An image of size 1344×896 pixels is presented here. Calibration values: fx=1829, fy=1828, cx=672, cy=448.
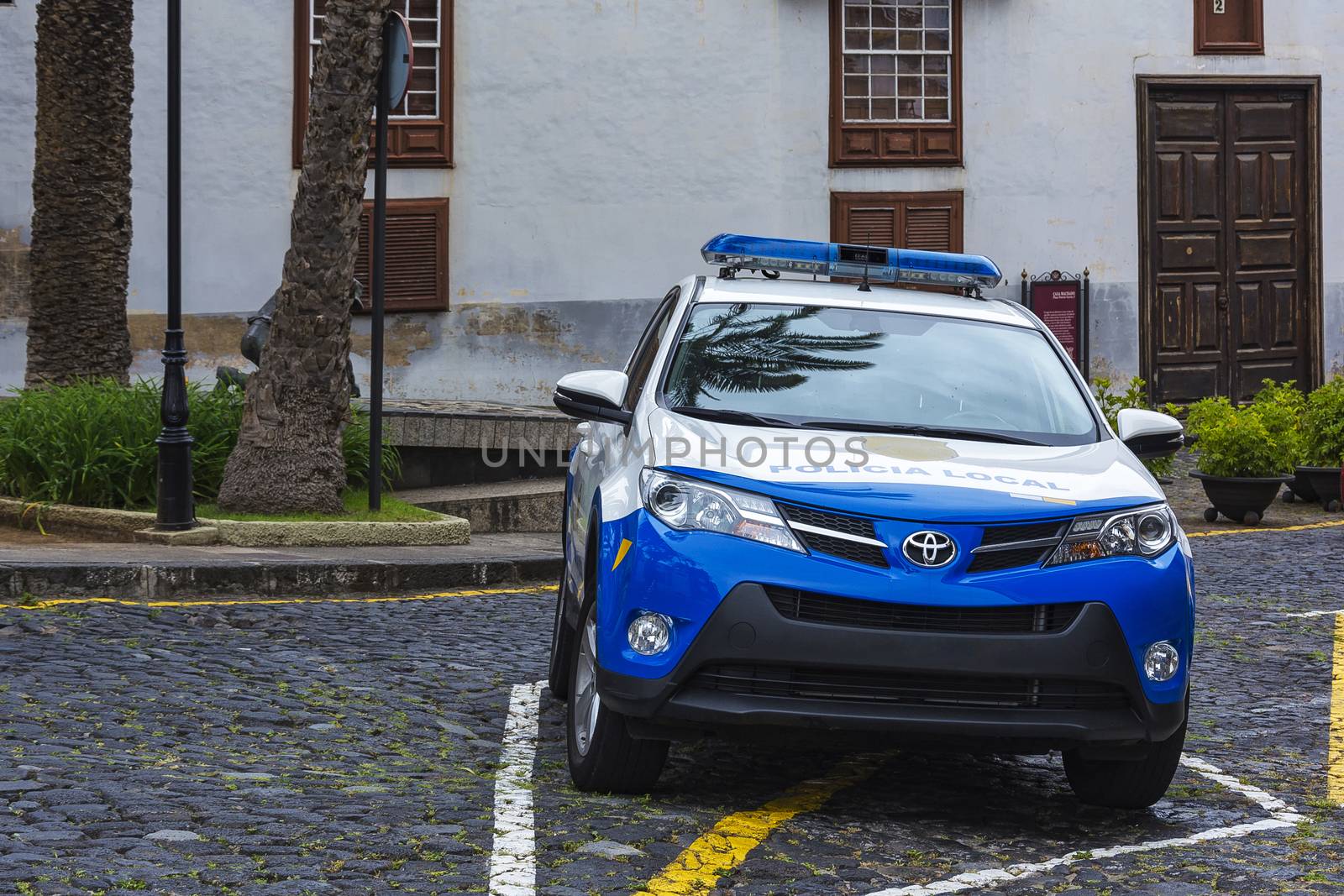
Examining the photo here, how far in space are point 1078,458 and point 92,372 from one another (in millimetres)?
10290

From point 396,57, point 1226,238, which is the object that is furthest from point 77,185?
point 1226,238

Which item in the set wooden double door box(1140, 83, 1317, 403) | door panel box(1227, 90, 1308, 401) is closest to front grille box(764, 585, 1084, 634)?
wooden double door box(1140, 83, 1317, 403)

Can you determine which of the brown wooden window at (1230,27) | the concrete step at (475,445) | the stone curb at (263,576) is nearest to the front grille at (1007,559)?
the stone curb at (263,576)

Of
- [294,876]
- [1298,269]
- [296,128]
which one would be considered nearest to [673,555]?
[294,876]

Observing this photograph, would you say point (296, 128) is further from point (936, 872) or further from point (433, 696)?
point (936, 872)

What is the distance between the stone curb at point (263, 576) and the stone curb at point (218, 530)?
89 centimetres

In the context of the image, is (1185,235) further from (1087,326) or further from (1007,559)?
(1007,559)

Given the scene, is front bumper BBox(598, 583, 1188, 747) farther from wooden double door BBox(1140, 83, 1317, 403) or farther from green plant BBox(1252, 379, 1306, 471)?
wooden double door BBox(1140, 83, 1317, 403)

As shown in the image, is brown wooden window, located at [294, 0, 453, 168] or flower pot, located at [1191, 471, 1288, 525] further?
brown wooden window, located at [294, 0, 453, 168]

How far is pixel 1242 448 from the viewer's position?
15617 mm

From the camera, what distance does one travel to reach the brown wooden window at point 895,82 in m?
21.5

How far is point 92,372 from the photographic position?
14.4 metres

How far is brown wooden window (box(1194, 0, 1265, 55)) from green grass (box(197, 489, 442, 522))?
13.3 meters

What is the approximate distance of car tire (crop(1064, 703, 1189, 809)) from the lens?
5.75 meters
